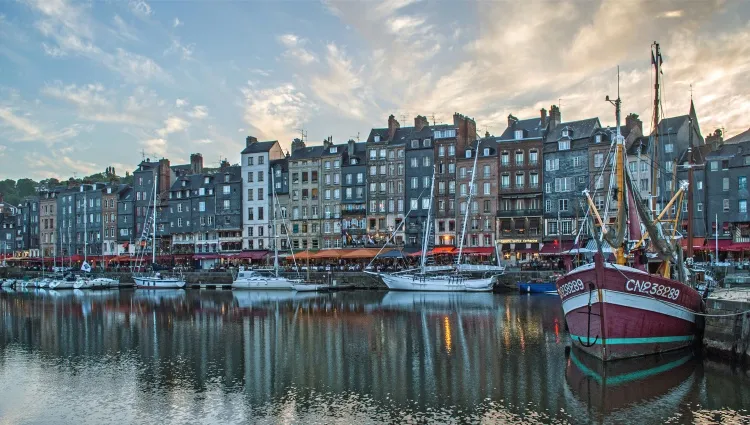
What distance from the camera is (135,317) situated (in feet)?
148

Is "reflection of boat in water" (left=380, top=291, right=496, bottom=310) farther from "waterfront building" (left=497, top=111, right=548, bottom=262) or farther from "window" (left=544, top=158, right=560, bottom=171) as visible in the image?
"window" (left=544, top=158, right=560, bottom=171)

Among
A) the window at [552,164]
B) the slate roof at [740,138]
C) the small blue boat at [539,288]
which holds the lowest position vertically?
the small blue boat at [539,288]

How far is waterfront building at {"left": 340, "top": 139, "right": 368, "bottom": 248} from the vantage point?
82.8 m

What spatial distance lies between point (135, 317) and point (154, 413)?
27.7 meters

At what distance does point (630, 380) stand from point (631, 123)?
51.5m

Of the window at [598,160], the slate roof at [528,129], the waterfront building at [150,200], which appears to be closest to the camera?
the window at [598,160]

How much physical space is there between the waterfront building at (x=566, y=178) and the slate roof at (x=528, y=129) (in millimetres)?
2058

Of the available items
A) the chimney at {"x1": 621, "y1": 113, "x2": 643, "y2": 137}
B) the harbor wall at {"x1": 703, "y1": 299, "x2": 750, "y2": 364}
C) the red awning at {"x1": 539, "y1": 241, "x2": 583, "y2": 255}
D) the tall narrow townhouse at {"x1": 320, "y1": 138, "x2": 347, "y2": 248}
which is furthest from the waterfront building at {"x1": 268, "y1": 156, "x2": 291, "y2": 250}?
the harbor wall at {"x1": 703, "y1": 299, "x2": 750, "y2": 364}

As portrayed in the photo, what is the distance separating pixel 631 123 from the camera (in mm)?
68312

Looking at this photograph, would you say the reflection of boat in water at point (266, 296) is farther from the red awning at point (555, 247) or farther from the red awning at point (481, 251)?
the red awning at point (555, 247)

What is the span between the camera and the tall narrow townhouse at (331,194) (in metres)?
84.9

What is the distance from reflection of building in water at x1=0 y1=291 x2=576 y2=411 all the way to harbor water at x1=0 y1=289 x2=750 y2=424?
96mm

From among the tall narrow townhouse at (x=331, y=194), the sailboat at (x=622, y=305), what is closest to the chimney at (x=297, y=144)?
the tall narrow townhouse at (x=331, y=194)

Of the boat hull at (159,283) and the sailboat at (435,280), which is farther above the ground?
the sailboat at (435,280)
